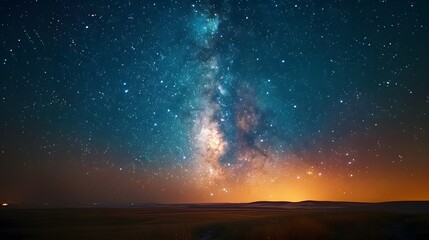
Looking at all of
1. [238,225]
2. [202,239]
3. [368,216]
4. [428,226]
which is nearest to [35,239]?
[202,239]

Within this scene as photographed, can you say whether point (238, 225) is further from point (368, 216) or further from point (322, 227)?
point (368, 216)

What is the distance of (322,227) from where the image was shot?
24.3 meters

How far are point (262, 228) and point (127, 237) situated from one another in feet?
30.3

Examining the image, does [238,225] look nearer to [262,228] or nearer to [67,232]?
[262,228]

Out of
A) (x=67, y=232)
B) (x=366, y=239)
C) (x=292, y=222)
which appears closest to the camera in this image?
(x=366, y=239)

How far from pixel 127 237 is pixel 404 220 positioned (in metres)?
20.8

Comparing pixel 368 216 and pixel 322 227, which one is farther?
pixel 368 216

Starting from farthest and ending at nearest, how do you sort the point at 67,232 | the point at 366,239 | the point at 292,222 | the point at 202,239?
the point at 292,222 < the point at 67,232 < the point at 202,239 < the point at 366,239

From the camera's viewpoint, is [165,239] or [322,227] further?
[322,227]

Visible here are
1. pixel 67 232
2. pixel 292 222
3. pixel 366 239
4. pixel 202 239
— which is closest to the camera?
pixel 366 239

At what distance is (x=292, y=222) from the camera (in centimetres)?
2647

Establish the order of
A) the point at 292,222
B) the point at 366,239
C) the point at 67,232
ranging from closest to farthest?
the point at 366,239 < the point at 67,232 < the point at 292,222

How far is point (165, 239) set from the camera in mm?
21516

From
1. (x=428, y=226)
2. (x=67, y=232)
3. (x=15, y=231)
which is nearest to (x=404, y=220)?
(x=428, y=226)
